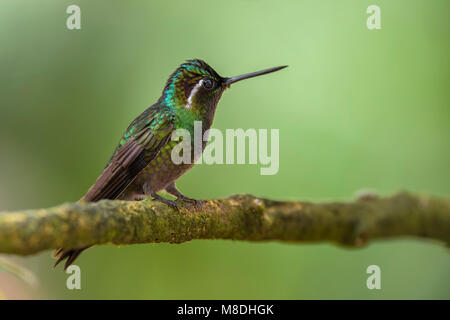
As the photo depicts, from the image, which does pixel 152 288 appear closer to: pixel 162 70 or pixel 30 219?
pixel 162 70

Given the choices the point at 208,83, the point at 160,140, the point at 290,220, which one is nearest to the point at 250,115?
the point at 208,83

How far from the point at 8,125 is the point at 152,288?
2.42 m

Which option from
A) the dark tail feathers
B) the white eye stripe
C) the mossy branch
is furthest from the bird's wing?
the mossy branch

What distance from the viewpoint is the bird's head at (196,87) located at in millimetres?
3486

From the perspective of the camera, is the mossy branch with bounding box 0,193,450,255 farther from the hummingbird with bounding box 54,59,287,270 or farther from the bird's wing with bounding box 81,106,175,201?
the bird's wing with bounding box 81,106,175,201

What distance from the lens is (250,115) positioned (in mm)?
5773

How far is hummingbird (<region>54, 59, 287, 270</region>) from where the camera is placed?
3.07 m

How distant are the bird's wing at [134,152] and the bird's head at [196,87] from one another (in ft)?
0.53

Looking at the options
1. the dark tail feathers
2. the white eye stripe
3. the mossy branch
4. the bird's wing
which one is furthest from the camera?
the white eye stripe

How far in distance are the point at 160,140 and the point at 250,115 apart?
267 centimetres

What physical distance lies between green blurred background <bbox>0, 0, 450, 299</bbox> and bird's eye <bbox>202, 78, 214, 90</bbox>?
1.87 metres

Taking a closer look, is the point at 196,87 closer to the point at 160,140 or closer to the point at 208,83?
the point at 208,83

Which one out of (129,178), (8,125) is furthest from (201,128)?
(8,125)

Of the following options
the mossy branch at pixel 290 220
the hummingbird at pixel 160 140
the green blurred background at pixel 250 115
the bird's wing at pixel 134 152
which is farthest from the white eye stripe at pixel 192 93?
the green blurred background at pixel 250 115
